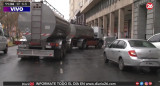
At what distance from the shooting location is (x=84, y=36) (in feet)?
90.8

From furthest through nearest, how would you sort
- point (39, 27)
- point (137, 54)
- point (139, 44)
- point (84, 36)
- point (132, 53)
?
point (84, 36) < point (39, 27) < point (139, 44) < point (132, 53) < point (137, 54)

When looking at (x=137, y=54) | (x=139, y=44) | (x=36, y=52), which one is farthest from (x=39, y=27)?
(x=137, y=54)

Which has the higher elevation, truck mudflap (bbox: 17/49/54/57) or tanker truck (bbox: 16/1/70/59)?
tanker truck (bbox: 16/1/70/59)

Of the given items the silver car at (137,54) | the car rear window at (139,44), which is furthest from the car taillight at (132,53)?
the car rear window at (139,44)

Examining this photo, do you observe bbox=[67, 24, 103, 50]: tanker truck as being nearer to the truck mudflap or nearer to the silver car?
the truck mudflap

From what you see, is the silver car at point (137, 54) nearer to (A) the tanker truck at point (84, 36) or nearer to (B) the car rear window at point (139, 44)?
(B) the car rear window at point (139, 44)

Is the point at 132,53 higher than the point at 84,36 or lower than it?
lower

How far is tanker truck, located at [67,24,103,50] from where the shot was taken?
24.9 meters

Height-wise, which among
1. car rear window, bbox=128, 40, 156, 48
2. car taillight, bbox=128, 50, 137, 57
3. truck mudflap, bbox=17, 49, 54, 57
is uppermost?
car rear window, bbox=128, 40, 156, 48

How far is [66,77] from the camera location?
8.52 meters

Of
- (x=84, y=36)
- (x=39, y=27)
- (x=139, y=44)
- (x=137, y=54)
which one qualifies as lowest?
(x=137, y=54)

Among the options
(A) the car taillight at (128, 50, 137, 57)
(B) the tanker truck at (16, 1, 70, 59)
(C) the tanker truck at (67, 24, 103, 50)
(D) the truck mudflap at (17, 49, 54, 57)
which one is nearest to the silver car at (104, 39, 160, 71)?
(A) the car taillight at (128, 50, 137, 57)

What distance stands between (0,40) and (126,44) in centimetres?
1120

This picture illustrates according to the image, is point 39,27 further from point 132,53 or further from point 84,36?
point 84,36
